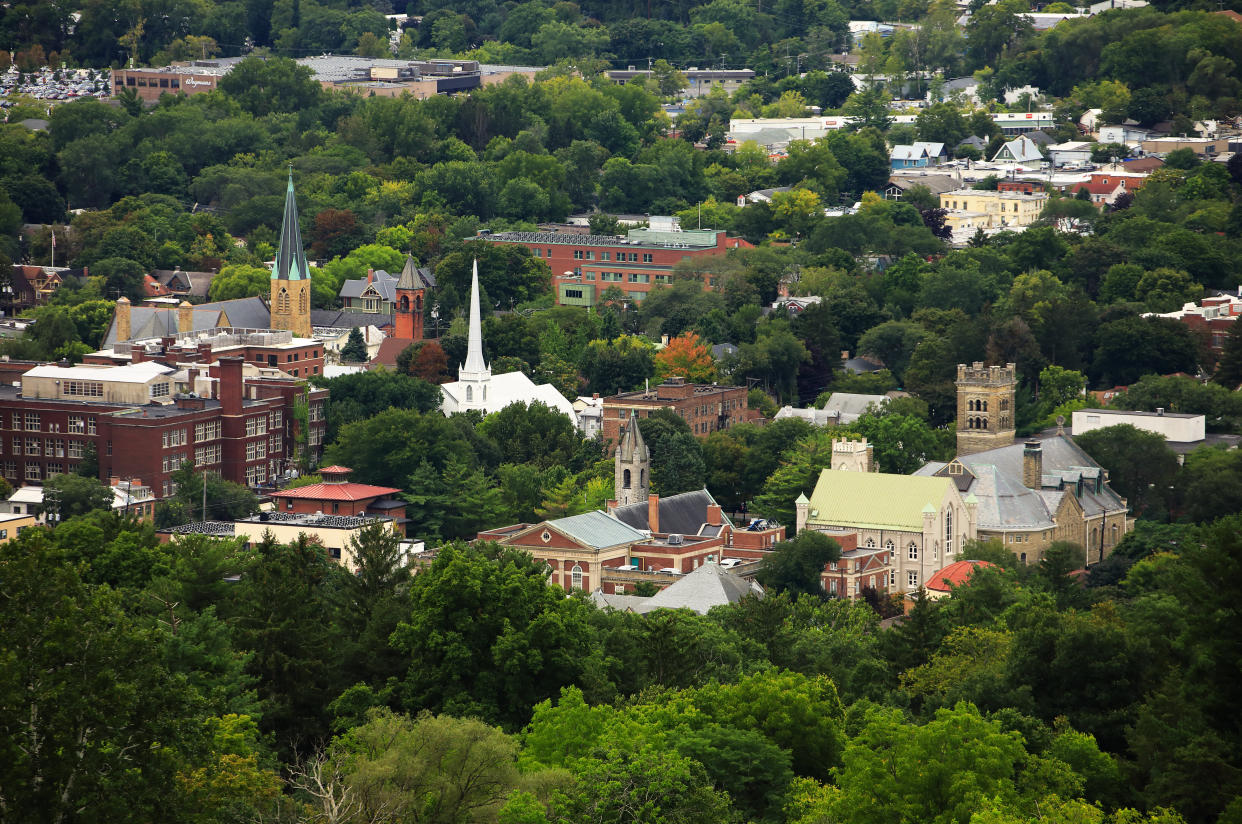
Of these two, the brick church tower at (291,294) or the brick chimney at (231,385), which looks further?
the brick church tower at (291,294)

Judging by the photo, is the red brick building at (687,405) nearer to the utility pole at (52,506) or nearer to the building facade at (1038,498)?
the building facade at (1038,498)

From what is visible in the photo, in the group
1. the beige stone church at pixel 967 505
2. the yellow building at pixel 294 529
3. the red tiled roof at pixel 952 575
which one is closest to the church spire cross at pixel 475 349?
the yellow building at pixel 294 529

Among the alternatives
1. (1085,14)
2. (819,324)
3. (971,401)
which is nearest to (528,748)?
(971,401)

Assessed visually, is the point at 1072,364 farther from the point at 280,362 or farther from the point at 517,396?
the point at 280,362

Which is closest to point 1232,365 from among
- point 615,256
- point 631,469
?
point 631,469

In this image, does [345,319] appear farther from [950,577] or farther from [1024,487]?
[950,577]

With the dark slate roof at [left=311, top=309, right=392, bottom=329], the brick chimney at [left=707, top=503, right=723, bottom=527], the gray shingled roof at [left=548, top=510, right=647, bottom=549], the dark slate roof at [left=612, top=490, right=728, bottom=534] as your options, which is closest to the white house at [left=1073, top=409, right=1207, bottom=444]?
the dark slate roof at [left=612, top=490, right=728, bottom=534]
